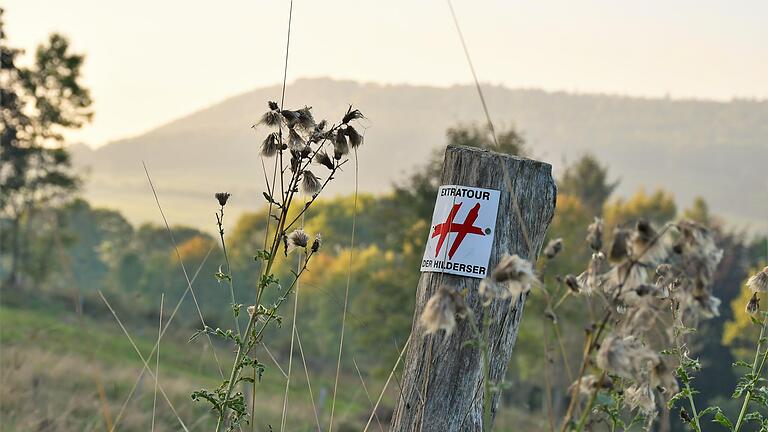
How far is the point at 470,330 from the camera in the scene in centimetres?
352

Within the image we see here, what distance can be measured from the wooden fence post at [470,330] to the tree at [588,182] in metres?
80.4

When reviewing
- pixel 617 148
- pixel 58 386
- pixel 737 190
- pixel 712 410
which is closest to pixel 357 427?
pixel 58 386

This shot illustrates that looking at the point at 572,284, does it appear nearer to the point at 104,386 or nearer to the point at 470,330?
the point at 470,330

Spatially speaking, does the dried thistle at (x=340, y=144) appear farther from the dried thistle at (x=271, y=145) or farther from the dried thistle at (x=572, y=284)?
the dried thistle at (x=572, y=284)

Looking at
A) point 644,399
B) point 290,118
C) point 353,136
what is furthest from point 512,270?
point 290,118

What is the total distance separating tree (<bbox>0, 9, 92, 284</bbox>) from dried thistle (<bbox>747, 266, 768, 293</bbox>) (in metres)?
55.6

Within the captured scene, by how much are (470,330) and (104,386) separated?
19.7 meters

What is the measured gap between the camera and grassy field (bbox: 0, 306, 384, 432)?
9539 millimetres

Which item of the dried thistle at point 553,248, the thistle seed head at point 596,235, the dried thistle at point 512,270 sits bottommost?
the dried thistle at point 512,270

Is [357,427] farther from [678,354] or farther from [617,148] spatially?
[617,148]

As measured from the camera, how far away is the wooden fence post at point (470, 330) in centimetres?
355

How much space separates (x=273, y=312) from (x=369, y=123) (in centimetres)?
67

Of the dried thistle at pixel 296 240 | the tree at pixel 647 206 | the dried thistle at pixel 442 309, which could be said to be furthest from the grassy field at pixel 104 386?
the tree at pixel 647 206

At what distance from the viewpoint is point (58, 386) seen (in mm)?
17609
